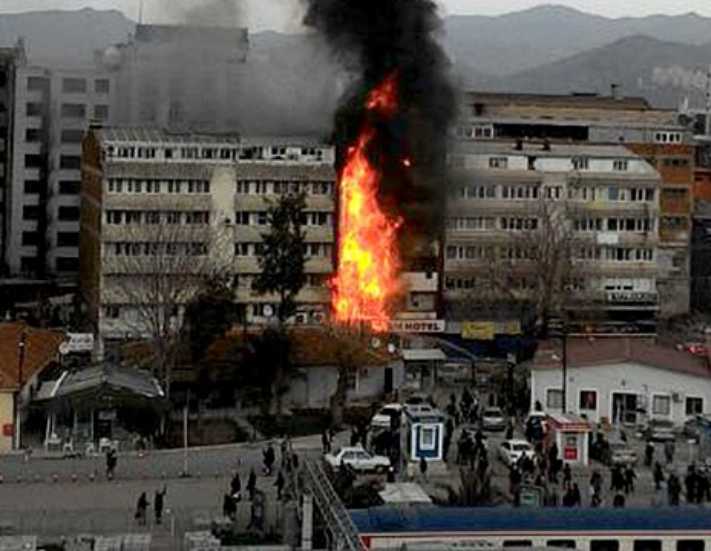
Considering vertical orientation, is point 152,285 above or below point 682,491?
above

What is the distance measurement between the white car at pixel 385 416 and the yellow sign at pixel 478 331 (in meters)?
10.4

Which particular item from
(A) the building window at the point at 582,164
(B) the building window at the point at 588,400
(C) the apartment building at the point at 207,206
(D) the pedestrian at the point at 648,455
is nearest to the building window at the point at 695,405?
(B) the building window at the point at 588,400

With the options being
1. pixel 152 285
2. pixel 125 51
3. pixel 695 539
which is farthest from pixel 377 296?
pixel 125 51

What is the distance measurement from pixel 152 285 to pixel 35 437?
7.03m

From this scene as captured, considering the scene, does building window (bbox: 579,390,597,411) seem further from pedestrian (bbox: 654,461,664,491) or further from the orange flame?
the orange flame

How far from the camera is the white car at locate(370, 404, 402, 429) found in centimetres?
3089

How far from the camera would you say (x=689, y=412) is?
32906 mm

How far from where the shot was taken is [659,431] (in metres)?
31.4

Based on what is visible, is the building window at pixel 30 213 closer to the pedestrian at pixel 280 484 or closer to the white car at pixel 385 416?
the white car at pixel 385 416

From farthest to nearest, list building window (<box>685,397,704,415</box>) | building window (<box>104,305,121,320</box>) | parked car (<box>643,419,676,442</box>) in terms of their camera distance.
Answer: building window (<box>104,305,121,320</box>), building window (<box>685,397,704,415</box>), parked car (<box>643,419,676,442</box>)

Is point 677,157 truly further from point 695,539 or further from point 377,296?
point 695,539

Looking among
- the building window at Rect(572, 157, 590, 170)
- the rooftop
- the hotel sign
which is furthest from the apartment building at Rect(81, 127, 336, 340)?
the building window at Rect(572, 157, 590, 170)

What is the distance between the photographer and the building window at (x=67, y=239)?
5300 cm

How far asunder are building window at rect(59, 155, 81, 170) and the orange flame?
650 inches
